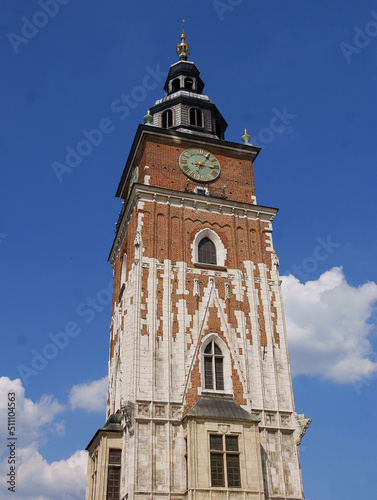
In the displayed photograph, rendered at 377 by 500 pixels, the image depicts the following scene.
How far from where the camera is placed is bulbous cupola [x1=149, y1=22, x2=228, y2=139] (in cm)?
3844

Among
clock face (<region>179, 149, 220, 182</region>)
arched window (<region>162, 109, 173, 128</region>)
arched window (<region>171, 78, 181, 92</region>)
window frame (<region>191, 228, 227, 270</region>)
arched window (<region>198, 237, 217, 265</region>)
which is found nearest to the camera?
window frame (<region>191, 228, 227, 270</region>)

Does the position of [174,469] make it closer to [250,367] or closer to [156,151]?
[250,367]

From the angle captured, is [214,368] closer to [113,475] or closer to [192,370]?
[192,370]

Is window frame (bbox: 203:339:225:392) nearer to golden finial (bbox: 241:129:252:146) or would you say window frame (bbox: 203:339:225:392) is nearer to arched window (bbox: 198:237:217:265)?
arched window (bbox: 198:237:217:265)

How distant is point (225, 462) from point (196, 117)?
76.7ft

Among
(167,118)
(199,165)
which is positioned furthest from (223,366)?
(167,118)

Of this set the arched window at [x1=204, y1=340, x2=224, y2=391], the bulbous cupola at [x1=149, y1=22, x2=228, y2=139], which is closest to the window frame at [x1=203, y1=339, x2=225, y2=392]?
the arched window at [x1=204, y1=340, x2=224, y2=391]

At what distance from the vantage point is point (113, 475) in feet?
88.3

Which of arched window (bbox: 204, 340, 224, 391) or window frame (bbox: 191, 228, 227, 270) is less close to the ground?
window frame (bbox: 191, 228, 227, 270)

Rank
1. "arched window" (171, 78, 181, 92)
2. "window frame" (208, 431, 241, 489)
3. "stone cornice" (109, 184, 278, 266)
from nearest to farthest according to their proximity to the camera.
→ "window frame" (208, 431, 241, 489) < "stone cornice" (109, 184, 278, 266) < "arched window" (171, 78, 181, 92)

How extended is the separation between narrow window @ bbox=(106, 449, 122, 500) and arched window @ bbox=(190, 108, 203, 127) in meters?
22.2

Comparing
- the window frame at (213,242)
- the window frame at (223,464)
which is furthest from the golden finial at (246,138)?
the window frame at (223,464)

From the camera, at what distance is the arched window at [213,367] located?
2884cm

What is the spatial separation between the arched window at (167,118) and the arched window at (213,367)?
1664cm
